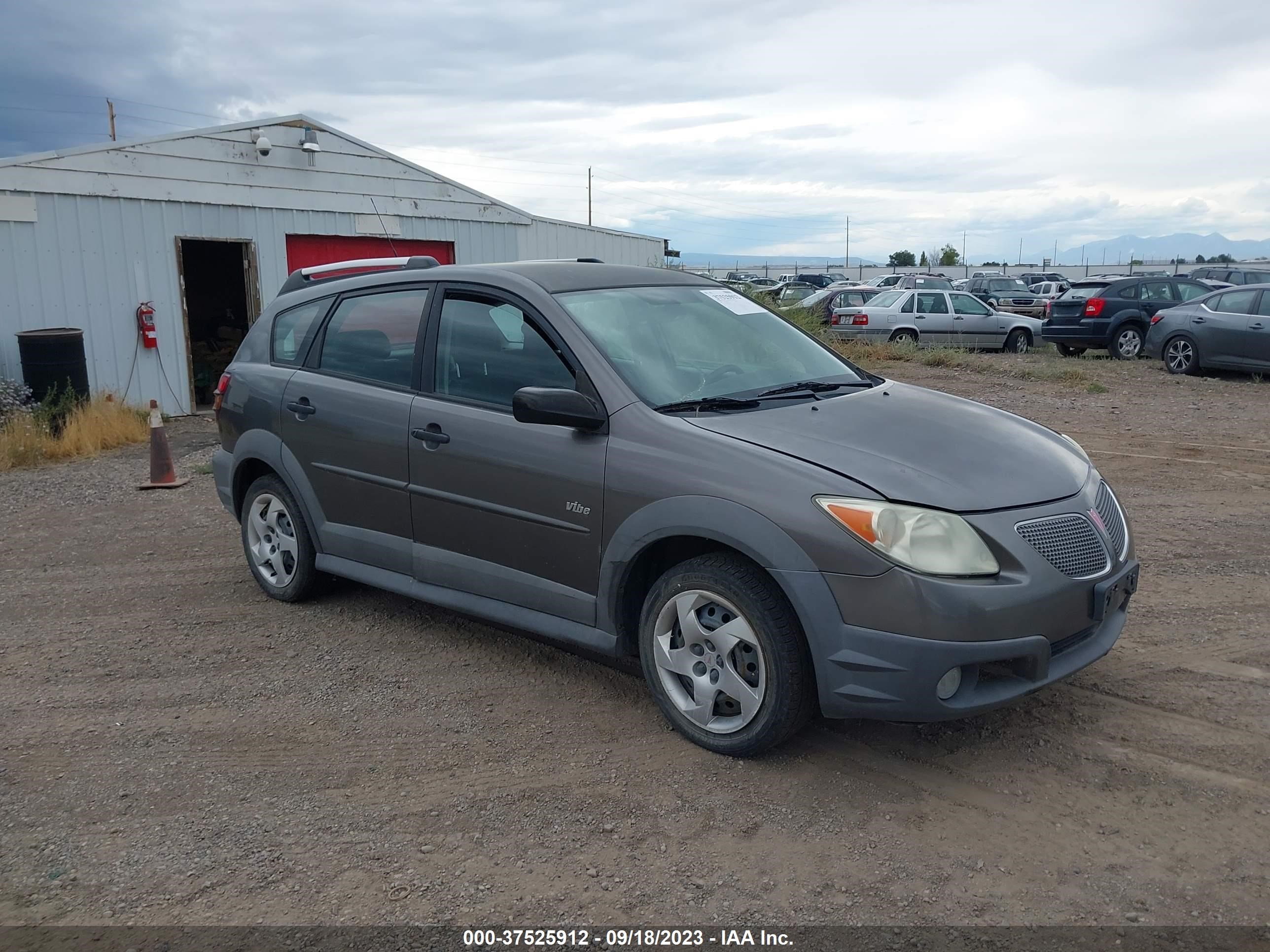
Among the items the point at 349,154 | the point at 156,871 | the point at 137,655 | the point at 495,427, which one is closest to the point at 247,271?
the point at 349,154

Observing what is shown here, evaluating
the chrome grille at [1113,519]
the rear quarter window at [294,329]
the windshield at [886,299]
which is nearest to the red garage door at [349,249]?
the windshield at [886,299]

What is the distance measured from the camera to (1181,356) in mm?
15469

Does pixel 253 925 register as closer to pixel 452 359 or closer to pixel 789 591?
pixel 789 591

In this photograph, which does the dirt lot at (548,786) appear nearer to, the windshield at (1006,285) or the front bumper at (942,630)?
the front bumper at (942,630)

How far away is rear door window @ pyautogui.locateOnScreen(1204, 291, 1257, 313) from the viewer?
48.9ft

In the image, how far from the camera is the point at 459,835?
10.9 feet

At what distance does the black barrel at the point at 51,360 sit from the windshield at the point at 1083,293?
16.2 meters

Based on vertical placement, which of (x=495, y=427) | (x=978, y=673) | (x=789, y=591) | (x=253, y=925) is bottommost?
(x=253, y=925)

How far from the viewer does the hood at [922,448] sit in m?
3.51

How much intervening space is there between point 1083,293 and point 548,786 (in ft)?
60.4

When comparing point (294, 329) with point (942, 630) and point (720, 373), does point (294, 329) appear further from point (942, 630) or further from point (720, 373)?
point (942, 630)

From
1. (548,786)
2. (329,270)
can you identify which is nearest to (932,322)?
(329,270)

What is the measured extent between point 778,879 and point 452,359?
268cm

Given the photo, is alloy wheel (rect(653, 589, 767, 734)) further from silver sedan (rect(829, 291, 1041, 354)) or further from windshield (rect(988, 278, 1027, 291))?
windshield (rect(988, 278, 1027, 291))
